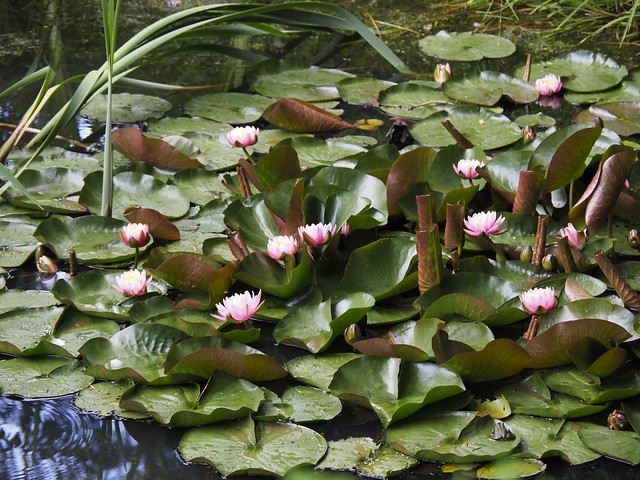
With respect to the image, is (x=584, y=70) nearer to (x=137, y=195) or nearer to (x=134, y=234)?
(x=137, y=195)

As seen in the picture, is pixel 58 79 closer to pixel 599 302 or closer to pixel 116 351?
pixel 116 351

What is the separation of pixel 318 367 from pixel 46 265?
829 mm

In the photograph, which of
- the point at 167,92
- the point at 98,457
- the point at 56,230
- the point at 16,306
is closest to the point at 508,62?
the point at 167,92

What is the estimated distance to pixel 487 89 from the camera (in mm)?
3027

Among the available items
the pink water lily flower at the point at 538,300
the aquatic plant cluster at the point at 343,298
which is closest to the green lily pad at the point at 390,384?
the aquatic plant cluster at the point at 343,298

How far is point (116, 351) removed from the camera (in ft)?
5.30

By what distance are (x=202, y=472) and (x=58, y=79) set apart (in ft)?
7.44

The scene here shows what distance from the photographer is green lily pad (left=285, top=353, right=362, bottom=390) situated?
61.2 inches

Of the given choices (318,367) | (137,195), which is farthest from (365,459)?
(137,195)

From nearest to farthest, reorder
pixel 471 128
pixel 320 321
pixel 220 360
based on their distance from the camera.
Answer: pixel 220 360 < pixel 320 321 < pixel 471 128

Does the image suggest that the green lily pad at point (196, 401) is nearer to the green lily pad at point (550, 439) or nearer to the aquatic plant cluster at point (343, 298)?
the aquatic plant cluster at point (343, 298)

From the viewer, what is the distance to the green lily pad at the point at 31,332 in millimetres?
1639

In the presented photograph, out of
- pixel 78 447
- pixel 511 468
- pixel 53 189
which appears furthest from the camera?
pixel 53 189

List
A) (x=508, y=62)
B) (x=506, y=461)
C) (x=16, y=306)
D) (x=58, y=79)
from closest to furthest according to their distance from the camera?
(x=506, y=461) → (x=16, y=306) → (x=58, y=79) → (x=508, y=62)
